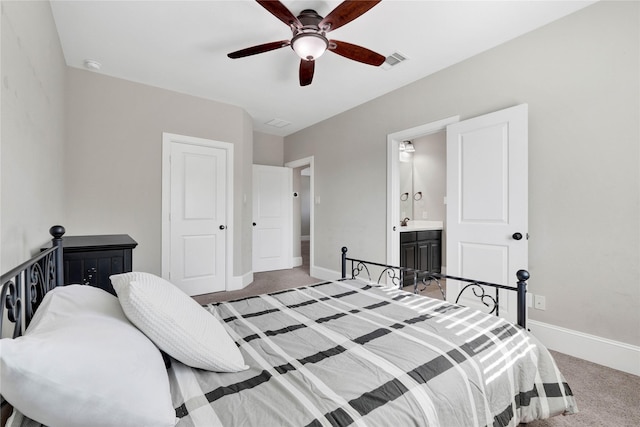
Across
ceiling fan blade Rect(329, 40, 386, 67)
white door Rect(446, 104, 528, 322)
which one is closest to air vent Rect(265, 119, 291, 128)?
ceiling fan blade Rect(329, 40, 386, 67)

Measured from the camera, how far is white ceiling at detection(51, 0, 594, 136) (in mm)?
2229

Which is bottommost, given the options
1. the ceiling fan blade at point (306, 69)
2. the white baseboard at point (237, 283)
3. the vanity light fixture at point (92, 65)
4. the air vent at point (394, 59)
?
the white baseboard at point (237, 283)

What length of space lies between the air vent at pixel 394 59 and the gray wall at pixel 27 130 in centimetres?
266

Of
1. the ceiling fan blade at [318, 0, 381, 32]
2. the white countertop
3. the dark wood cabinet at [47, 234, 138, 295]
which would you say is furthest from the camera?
the white countertop

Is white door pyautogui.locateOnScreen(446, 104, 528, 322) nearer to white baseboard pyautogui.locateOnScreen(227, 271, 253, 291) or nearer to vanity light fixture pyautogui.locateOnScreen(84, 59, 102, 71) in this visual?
white baseboard pyautogui.locateOnScreen(227, 271, 253, 291)

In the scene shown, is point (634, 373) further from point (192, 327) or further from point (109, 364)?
point (109, 364)

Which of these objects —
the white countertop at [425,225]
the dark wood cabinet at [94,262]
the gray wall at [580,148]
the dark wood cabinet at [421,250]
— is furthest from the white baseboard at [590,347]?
the dark wood cabinet at [94,262]

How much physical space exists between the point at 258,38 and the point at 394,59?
4.38ft

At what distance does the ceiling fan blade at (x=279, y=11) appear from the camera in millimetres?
1796

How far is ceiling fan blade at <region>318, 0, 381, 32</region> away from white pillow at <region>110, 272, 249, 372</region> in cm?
185

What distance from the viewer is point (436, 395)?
969mm

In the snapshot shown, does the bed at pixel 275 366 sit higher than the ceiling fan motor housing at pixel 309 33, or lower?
lower

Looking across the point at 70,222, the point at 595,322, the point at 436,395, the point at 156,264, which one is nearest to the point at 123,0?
the point at 70,222

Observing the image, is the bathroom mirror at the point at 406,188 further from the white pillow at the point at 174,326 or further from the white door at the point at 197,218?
the white pillow at the point at 174,326
